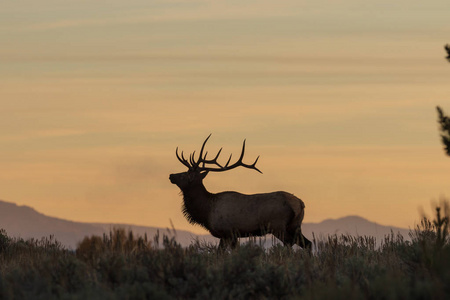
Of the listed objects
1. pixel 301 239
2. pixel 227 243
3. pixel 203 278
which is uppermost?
pixel 301 239

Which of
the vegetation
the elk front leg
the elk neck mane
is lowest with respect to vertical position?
the vegetation

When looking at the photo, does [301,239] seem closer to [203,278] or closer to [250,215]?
[250,215]

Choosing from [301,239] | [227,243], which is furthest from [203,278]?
[301,239]

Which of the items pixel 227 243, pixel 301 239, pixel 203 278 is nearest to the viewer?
pixel 203 278

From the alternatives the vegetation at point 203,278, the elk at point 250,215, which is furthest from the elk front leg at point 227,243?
the vegetation at point 203,278

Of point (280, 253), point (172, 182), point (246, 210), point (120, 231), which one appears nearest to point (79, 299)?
point (120, 231)

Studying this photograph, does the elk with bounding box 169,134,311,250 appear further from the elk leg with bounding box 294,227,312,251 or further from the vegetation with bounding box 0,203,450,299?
the vegetation with bounding box 0,203,450,299

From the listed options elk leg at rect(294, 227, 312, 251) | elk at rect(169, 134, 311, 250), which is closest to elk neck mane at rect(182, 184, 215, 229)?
elk at rect(169, 134, 311, 250)

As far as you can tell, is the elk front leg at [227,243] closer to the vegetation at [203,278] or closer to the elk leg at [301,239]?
the elk leg at [301,239]

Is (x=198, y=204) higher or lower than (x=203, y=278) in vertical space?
higher

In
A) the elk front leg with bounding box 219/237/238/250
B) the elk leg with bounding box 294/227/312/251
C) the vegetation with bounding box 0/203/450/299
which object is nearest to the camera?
the vegetation with bounding box 0/203/450/299

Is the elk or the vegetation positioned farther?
the elk

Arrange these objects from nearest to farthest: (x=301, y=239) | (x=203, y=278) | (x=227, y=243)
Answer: (x=203, y=278)
(x=227, y=243)
(x=301, y=239)

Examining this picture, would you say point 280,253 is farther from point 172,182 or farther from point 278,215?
point 172,182
